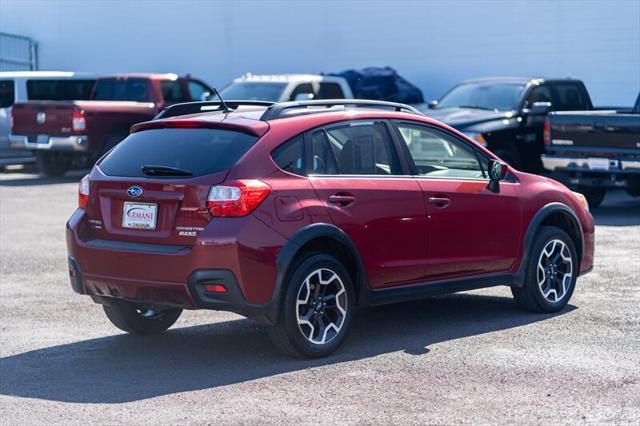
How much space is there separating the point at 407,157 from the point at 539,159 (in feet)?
33.9

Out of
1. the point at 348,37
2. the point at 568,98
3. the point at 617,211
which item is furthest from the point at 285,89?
the point at 348,37

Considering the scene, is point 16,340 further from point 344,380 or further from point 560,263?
point 560,263

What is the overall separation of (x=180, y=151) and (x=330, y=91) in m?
14.1

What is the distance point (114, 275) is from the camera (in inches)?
297

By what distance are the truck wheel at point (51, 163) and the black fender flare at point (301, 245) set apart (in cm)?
1551

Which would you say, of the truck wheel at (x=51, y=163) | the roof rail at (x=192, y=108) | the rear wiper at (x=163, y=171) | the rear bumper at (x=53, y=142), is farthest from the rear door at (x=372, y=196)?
the truck wheel at (x=51, y=163)

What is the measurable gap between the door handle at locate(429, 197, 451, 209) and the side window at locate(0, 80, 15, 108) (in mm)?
16633

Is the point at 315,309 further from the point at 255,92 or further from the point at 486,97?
the point at 255,92

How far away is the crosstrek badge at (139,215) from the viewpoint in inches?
293

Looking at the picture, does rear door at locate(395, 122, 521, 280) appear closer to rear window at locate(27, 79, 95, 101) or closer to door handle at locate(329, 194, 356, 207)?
door handle at locate(329, 194, 356, 207)

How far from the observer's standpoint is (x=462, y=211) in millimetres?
8570

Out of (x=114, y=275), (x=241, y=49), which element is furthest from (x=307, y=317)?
(x=241, y=49)

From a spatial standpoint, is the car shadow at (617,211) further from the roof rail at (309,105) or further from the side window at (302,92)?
the roof rail at (309,105)

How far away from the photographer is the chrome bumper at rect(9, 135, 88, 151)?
2133 centimetres
